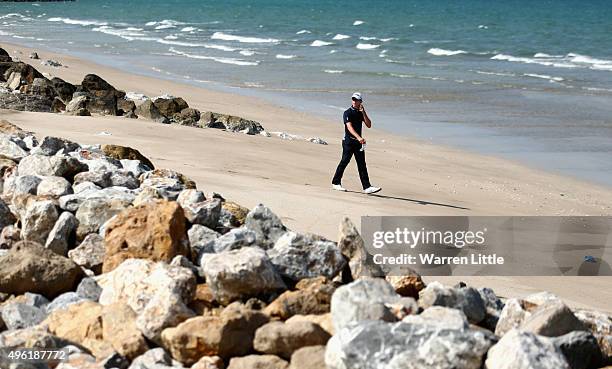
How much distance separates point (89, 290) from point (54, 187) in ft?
7.10

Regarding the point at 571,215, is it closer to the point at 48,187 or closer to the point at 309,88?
the point at 48,187

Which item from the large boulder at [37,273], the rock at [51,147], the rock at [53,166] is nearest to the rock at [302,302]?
the large boulder at [37,273]

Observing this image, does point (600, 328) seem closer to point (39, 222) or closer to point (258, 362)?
point (258, 362)

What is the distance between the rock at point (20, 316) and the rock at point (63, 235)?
1202 millimetres

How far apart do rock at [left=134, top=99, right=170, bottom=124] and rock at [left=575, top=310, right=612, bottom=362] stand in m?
13.8

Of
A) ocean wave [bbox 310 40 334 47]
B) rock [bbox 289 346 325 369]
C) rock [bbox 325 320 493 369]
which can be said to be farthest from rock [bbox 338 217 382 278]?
ocean wave [bbox 310 40 334 47]

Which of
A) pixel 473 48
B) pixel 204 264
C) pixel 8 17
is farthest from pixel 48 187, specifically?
pixel 8 17

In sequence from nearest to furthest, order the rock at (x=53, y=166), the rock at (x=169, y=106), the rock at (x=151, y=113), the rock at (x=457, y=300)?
the rock at (x=457, y=300), the rock at (x=53, y=166), the rock at (x=151, y=113), the rock at (x=169, y=106)

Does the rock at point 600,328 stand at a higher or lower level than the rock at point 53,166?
lower

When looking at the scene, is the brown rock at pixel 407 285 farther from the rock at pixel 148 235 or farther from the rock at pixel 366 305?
the rock at pixel 148 235

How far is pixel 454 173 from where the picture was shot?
53.3ft

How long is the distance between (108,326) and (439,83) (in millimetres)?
26671

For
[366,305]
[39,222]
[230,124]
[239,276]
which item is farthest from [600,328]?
[230,124]

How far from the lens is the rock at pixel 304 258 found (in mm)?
6664
